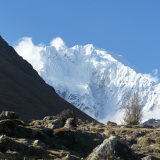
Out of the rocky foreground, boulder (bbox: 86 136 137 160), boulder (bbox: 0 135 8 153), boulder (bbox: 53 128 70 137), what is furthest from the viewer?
boulder (bbox: 53 128 70 137)

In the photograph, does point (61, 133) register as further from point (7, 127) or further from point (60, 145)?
point (7, 127)

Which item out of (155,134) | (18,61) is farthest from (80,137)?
(18,61)

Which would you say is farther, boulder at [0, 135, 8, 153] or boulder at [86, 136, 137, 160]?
boulder at [0, 135, 8, 153]

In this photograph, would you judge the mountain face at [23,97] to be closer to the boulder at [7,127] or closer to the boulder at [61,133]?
the boulder at [61,133]

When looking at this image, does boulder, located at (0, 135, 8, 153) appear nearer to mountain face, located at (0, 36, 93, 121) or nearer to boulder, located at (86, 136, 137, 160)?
boulder, located at (86, 136, 137, 160)

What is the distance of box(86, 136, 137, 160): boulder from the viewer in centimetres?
739

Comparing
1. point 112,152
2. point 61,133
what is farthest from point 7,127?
point 112,152

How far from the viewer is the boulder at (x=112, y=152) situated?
7389 millimetres

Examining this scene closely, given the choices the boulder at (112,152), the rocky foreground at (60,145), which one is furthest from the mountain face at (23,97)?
the boulder at (112,152)

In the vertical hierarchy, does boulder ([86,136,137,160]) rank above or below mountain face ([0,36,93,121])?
below

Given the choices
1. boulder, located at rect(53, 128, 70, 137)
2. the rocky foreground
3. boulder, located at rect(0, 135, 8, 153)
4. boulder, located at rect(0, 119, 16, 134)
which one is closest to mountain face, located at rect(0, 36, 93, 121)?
boulder, located at rect(53, 128, 70, 137)

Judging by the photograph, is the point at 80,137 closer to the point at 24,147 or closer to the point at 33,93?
the point at 24,147

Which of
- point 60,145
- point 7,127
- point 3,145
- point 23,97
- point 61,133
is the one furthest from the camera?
point 23,97

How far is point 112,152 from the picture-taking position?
24.5ft
